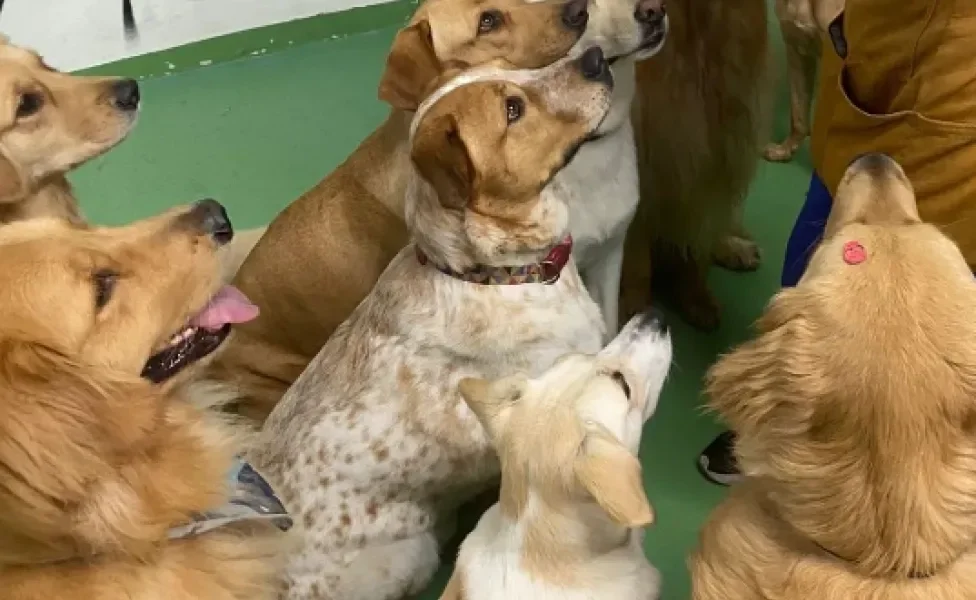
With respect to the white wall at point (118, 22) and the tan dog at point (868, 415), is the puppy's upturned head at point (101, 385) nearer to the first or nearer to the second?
the tan dog at point (868, 415)

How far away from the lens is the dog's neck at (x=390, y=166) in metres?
2.70

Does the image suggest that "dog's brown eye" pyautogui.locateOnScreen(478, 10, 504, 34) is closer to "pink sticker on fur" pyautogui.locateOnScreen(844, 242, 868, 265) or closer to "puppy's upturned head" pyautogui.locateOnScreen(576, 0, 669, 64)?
"puppy's upturned head" pyautogui.locateOnScreen(576, 0, 669, 64)

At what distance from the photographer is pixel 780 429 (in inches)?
58.6

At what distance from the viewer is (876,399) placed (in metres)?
1.39

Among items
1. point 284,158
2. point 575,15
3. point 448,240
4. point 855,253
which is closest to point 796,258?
point 575,15

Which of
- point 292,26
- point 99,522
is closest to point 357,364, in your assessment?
point 99,522

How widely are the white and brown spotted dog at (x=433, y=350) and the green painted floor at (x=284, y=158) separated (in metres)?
0.75

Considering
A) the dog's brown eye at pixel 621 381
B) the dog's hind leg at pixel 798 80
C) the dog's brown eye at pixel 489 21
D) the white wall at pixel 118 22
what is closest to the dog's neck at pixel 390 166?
the dog's brown eye at pixel 489 21

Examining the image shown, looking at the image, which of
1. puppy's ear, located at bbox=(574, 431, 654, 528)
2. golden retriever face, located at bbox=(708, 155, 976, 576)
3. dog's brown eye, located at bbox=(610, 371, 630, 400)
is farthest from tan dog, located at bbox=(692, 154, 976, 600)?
dog's brown eye, located at bbox=(610, 371, 630, 400)

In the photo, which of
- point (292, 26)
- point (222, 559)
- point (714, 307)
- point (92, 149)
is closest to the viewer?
point (222, 559)

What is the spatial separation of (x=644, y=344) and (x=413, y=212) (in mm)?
635

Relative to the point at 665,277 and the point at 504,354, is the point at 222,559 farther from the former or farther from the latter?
the point at 665,277

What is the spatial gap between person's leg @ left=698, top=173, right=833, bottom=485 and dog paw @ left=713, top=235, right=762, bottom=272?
0.56 m

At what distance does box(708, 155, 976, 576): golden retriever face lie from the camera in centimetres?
139
